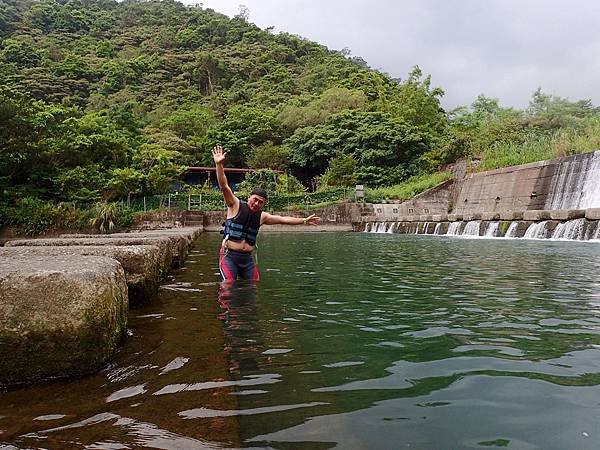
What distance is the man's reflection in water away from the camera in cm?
320

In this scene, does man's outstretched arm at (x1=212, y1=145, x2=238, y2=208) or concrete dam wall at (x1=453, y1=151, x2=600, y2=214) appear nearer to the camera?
man's outstretched arm at (x1=212, y1=145, x2=238, y2=208)

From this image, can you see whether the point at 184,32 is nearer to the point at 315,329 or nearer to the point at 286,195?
the point at 286,195

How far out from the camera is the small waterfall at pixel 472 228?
64.1 feet

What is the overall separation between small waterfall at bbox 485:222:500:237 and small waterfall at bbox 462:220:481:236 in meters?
0.61

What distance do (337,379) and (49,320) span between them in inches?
63.6

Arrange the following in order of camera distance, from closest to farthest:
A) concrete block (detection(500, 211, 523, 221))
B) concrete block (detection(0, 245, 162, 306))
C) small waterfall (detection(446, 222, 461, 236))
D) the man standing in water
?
concrete block (detection(0, 245, 162, 306)) < the man standing in water < concrete block (detection(500, 211, 523, 221)) < small waterfall (detection(446, 222, 461, 236))

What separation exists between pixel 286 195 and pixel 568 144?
19110 millimetres

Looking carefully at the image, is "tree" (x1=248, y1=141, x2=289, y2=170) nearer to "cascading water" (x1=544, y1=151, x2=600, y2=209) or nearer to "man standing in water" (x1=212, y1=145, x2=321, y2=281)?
"cascading water" (x1=544, y1=151, x2=600, y2=209)

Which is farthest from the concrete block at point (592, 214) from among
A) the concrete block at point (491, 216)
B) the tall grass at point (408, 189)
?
the tall grass at point (408, 189)

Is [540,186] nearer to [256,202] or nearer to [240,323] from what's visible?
[256,202]

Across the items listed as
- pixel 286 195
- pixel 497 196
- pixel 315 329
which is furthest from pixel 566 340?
pixel 286 195

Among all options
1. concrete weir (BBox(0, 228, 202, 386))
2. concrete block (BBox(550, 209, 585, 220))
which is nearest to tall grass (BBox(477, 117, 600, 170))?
concrete block (BBox(550, 209, 585, 220))

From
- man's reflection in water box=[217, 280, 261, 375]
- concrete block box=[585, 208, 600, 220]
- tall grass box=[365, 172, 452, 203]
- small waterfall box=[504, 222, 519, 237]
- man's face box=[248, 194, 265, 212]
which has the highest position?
tall grass box=[365, 172, 452, 203]

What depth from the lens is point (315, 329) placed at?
4.15 metres
